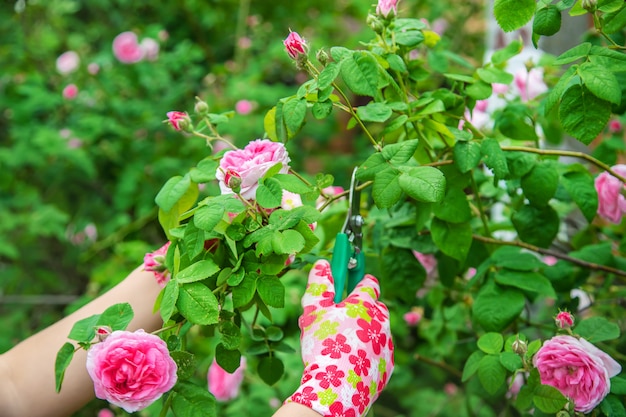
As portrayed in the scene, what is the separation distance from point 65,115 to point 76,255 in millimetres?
590

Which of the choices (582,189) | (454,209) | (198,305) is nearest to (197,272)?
(198,305)

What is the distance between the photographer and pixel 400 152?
90 cm

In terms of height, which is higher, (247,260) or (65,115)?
(247,260)

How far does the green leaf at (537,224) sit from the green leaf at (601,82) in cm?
32

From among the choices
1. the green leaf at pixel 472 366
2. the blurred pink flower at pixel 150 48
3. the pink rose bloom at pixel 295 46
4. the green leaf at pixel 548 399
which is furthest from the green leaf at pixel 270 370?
the blurred pink flower at pixel 150 48

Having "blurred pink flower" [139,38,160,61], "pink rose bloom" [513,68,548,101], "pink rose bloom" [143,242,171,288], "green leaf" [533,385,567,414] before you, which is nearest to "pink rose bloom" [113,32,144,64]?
"blurred pink flower" [139,38,160,61]

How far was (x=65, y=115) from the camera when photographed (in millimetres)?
2881

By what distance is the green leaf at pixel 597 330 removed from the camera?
981mm

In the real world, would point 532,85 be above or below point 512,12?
below

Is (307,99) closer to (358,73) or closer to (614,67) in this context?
(358,73)

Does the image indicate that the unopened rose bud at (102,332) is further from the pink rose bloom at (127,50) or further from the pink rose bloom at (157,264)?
the pink rose bloom at (127,50)

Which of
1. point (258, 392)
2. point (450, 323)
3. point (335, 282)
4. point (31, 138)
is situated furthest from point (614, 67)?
point (31, 138)

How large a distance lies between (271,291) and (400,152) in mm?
244

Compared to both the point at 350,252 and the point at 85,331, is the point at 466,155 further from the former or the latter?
the point at 85,331
